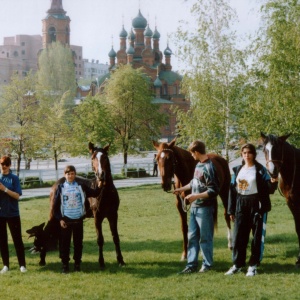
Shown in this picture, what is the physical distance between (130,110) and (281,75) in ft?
89.2

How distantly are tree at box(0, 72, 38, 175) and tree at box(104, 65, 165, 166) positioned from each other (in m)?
11.6

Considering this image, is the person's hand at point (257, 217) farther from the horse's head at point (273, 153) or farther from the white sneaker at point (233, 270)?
the white sneaker at point (233, 270)

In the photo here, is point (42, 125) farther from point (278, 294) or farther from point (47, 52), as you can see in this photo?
point (47, 52)

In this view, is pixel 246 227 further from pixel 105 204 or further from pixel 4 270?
pixel 4 270

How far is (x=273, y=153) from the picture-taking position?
28.5ft

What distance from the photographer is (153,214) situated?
20125 mm

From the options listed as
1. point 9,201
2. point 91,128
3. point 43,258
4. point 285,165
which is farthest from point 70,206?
point 91,128

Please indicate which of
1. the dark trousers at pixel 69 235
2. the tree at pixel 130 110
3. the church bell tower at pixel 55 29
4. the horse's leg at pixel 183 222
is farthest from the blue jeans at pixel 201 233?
the church bell tower at pixel 55 29

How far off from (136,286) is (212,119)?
69.3 feet

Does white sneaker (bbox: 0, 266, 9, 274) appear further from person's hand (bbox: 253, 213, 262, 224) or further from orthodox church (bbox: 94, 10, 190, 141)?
orthodox church (bbox: 94, 10, 190, 141)

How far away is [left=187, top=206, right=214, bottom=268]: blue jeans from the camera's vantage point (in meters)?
8.77

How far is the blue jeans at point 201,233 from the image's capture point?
8.77m

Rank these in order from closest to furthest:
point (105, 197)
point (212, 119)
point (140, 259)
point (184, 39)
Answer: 1. point (105, 197)
2. point (140, 259)
3. point (212, 119)
4. point (184, 39)

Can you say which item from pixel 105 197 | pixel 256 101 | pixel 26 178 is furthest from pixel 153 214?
pixel 26 178
